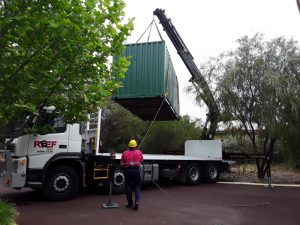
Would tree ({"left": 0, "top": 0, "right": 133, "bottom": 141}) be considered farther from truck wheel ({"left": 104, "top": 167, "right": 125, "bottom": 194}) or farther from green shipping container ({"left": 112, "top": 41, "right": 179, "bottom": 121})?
green shipping container ({"left": 112, "top": 41, "right": 179, "bottom": 121})

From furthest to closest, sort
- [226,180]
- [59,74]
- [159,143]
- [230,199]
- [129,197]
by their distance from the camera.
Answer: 1. [159,143]
2. [226,180]
3. [230,199]
4. [129,197]
5. [59,74]

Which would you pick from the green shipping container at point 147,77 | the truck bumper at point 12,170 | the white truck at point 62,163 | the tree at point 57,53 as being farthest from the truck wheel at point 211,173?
the tree at point 57,53

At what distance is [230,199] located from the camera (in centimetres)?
1067

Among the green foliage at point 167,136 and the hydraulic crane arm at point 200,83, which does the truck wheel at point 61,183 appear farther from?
the green foliage at point 167,136

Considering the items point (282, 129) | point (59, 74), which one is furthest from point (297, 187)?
point (59, 74)

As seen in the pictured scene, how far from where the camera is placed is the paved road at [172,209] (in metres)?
7.55

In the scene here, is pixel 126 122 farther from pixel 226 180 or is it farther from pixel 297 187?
pixel 297 187

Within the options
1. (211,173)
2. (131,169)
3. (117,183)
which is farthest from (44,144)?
(211,173)

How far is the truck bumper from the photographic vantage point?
28.4 ft

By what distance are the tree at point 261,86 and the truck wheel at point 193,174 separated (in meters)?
3.18

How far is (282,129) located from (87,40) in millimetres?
11762

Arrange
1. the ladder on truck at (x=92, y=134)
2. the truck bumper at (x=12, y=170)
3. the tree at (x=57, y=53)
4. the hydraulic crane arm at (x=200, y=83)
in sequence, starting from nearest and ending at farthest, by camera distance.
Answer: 1. the tree at (x=57, y=53)
2. the truck bumper at (x=12, y=170)
3. the ladder on truck at (x=92, y=134)
4. the hydraulic crane arm at (x=200, y=83)

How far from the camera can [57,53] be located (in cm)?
573

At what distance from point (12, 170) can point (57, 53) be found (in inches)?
171
